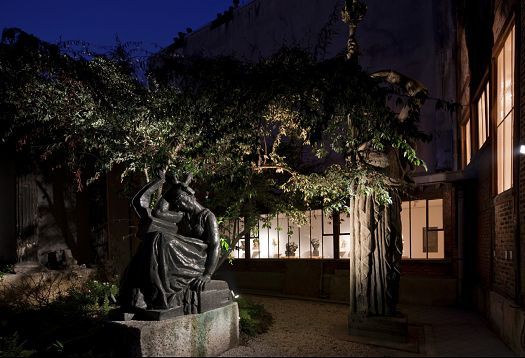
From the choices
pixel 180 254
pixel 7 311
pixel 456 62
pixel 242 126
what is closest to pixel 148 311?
pixel 180 254

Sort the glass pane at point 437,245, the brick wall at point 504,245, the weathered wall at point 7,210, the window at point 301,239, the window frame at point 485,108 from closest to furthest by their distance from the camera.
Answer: the brick wall at point 504,245, the window frame at point 485,108, the weathered wall at point 7,210, the glass pane at point 437,245, the window at point 301,239

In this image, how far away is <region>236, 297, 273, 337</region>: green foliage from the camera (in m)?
7.45

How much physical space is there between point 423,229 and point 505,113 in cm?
529

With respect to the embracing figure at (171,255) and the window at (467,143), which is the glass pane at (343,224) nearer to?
the window at (467,143)

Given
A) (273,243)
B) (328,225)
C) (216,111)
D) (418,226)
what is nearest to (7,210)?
(216,111)

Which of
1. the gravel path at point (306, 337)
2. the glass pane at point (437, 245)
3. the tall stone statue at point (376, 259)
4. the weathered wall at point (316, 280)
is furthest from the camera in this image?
the glass pane at point (437, 245)

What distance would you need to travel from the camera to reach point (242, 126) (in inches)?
286

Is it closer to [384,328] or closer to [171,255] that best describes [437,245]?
[384,328]

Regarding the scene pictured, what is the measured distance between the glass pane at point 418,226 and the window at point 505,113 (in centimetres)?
418

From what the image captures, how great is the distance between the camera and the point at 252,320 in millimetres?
7914

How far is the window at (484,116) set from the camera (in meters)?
9.36

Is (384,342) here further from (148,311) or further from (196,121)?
(196,121)

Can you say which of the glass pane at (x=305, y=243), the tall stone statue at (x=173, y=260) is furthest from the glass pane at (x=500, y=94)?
the glass pane at (x=305, y=243)

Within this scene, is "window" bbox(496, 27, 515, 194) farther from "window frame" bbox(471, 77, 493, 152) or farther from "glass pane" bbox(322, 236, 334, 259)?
"glass pane" bbox(322, 236, 334, 259)
